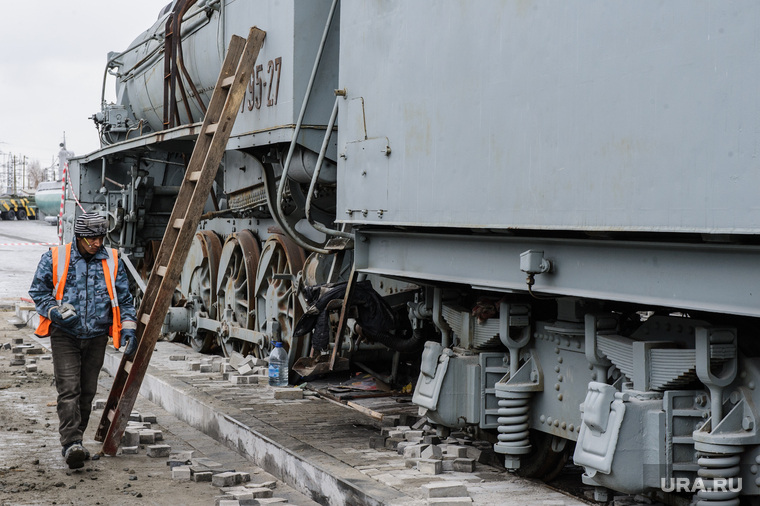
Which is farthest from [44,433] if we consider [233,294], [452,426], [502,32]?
[502,32]

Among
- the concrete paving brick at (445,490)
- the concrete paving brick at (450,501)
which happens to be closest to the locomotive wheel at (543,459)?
the concrete paving brick at (445,490)

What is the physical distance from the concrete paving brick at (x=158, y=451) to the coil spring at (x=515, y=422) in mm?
2769

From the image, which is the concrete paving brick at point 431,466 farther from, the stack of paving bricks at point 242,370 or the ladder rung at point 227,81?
the ladder rung at point 227,81

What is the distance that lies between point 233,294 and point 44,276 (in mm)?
3886

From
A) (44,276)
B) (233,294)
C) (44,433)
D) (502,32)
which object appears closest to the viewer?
(502,32)

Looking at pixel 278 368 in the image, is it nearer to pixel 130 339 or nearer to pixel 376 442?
pixel 130 339

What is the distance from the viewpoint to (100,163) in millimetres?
13695

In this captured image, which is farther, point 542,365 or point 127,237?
point 127,237

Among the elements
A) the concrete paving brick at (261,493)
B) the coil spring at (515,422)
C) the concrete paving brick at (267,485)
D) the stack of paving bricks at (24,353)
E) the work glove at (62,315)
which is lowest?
the stack of paving bricks at (24,353)

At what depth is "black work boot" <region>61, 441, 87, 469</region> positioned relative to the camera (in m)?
6.34

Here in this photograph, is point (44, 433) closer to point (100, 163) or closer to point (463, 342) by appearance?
point (463, 342)

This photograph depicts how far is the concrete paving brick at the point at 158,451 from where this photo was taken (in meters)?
6.93

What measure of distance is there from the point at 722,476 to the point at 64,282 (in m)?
4.46


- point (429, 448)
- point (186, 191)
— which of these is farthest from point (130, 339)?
point (429, 448)
